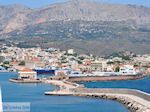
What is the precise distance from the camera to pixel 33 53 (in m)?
134

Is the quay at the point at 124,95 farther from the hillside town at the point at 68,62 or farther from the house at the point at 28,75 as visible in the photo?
the hillside town at the point at 68,62

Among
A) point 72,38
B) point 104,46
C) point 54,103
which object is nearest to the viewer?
point 54,103

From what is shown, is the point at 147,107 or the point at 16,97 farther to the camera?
the point at 16,97

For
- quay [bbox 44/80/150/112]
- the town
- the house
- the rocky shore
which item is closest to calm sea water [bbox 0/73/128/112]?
the rocky shore

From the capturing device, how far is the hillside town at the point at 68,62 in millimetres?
93662

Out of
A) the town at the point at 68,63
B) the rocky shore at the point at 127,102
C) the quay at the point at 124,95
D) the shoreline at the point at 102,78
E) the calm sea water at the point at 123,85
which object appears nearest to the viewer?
the rocky shore at the point at 127,102

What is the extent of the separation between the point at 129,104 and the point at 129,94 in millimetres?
6615

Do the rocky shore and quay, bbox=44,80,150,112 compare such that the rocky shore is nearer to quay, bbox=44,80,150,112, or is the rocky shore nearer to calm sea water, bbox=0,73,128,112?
quay, bbox=44,80,150,112

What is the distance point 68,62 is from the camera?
376ft

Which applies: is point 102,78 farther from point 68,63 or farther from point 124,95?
point 124,95

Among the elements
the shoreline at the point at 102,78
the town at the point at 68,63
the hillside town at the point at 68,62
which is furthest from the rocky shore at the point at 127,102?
the hillside town at the point at 68,62

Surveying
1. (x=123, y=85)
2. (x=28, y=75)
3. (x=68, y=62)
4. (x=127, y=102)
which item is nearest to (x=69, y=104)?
(x=127, y=102)

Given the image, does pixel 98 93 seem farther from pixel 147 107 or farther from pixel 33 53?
pixel 33 53

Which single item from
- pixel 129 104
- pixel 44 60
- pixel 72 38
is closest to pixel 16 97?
pixel 129 104
